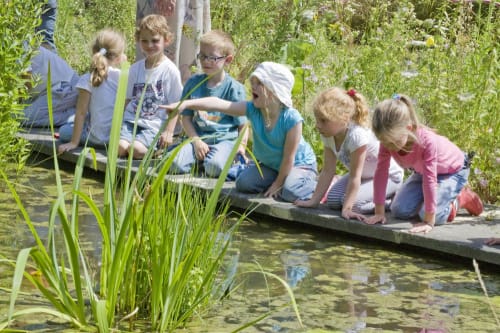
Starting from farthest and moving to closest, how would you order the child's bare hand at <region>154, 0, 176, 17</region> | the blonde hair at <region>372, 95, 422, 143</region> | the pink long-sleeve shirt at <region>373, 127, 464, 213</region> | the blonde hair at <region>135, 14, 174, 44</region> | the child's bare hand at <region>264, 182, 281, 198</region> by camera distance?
the child's bare hand at <region>154, 0, 176, 17</region> < the blonde hair at <region>135, 14, 174, 44</region> < the child's bare hand at <region>264, 182, 281, 198</region> < the pink long-sleeve shirt at <region>373, 127, 464, 213</region> < the blonde hair at <region>372, 95, 422, 143</region>

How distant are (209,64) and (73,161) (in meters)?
1.44

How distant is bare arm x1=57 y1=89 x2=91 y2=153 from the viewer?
7.70 meters

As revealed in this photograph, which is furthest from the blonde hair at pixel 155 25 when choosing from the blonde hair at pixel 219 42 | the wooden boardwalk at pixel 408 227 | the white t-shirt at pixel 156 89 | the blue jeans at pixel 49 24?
the blue jeans at pixel 49 24

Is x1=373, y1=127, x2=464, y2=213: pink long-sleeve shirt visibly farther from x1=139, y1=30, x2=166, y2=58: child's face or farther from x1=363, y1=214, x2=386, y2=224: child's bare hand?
x1=139, y1=30, x2=166, y2=58: child's face

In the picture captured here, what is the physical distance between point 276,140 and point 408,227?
1178 millimetres

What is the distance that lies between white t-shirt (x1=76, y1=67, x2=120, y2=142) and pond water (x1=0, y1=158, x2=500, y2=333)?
1.54 meters

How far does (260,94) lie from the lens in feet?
20.6

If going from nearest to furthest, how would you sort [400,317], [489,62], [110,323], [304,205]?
[110,323] → [400,317] → [304,205] → [489,62]

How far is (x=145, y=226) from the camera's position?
383 centimetres

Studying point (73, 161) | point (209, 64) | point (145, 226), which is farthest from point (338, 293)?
point (73, 161)

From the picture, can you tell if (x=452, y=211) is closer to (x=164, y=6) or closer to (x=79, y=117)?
(x=79, y=117)

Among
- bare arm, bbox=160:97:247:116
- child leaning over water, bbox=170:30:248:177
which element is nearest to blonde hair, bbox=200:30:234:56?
child leaning over water, bbox=170:30:248:177

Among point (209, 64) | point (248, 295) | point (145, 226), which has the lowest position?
point (248, 295)

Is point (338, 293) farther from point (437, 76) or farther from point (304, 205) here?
point (437, 76)
